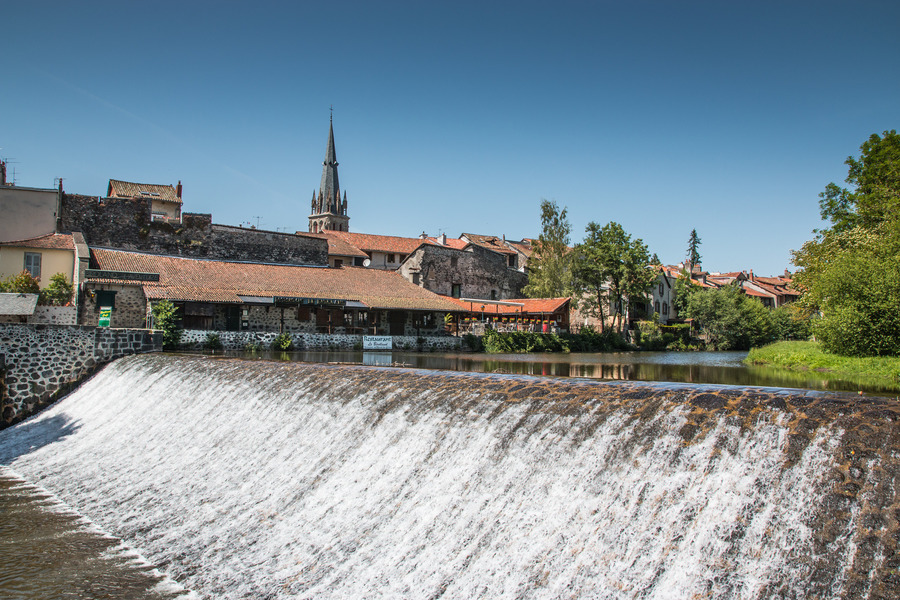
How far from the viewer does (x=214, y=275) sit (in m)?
37.0

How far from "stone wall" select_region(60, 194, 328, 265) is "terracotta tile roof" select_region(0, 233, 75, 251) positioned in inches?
95.3

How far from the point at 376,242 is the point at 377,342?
80.5 feet

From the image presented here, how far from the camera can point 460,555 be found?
6.40 metres

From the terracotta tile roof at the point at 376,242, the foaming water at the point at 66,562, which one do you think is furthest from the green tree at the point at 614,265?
the foaming water at the point at 66,562

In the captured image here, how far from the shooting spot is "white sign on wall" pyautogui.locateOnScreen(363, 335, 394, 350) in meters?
37.4

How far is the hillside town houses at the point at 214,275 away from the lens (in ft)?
105

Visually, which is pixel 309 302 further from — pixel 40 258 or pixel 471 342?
pixel 40 258

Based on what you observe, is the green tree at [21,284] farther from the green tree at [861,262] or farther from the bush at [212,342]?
the green tree at [861,262]

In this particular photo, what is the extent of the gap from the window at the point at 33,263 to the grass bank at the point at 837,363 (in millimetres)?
35795

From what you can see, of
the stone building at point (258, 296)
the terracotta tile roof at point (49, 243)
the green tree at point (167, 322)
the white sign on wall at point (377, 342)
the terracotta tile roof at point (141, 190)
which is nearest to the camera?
the green tree at point (167, 322)

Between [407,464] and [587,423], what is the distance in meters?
2.46

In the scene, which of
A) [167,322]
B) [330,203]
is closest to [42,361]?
[167,322]

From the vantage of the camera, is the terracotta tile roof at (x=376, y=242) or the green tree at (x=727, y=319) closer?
the green tree at (x=727, y=319)

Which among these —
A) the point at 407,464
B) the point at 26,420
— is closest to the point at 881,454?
the point at 407,464
